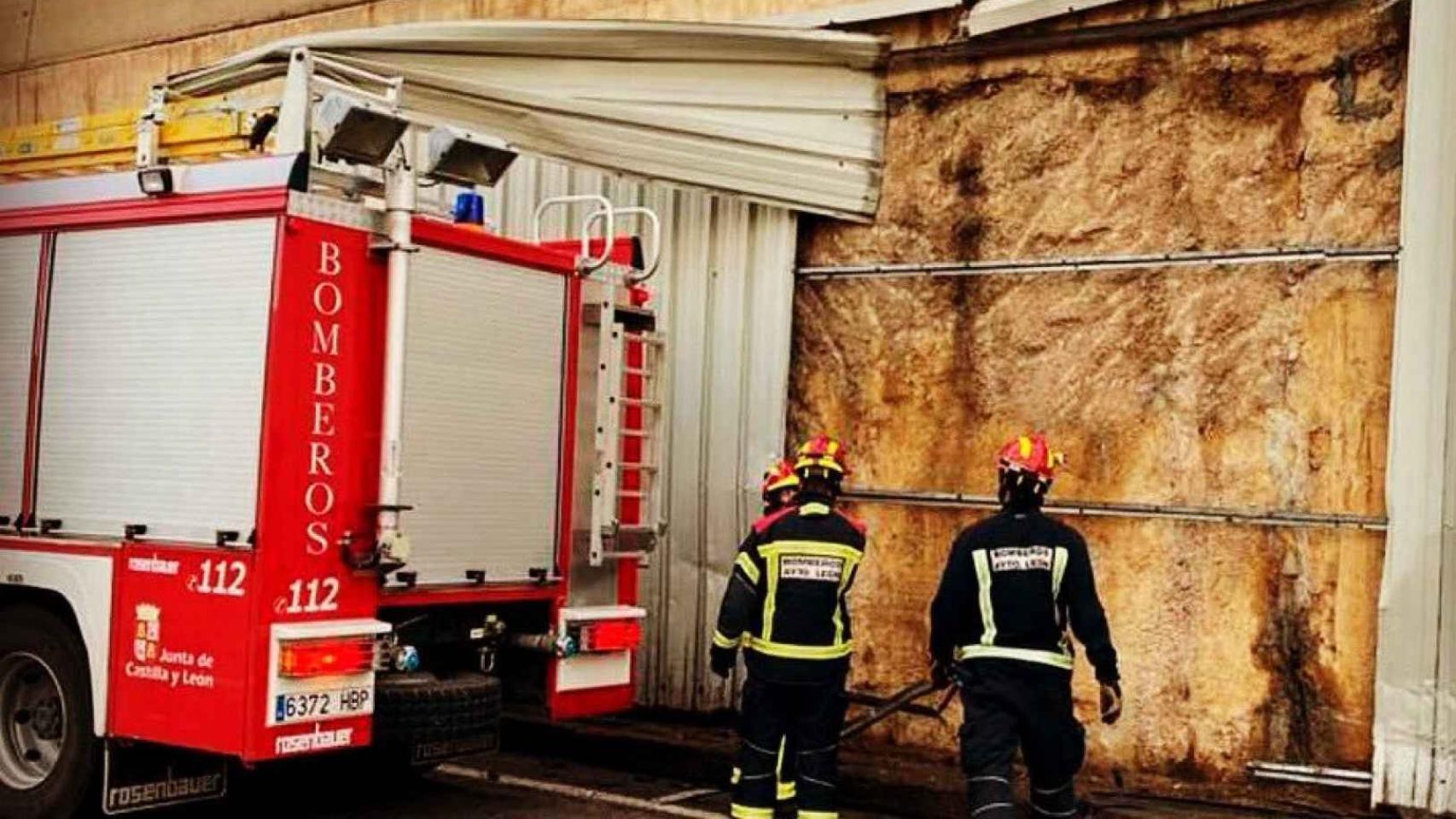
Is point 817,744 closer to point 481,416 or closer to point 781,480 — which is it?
point 781,480

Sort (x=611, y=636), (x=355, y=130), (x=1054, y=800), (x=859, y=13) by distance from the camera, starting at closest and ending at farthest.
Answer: (x=1054, y=800) < (x=355, y=130) < (x=611, y=636) < (x=859, y=13)

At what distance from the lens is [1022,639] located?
630cm

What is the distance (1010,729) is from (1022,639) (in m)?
0.34

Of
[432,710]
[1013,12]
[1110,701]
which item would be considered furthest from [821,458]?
[1013,12]

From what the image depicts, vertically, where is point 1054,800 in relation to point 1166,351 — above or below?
below

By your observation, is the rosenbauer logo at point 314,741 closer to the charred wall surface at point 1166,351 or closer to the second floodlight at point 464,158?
the second floodlight at point 464,158

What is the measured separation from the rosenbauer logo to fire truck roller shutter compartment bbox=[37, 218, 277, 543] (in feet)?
2.71

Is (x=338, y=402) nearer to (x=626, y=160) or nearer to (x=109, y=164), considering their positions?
(x=109, y=164)

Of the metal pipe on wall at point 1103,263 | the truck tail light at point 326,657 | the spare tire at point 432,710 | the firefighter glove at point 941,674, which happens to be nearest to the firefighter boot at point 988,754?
the firefighter glove at point 941,674

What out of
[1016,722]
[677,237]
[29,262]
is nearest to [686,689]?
[677,237]

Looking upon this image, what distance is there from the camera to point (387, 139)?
6.76 metres

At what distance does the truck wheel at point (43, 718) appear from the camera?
22.7 ft

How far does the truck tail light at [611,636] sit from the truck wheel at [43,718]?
2.21 meters

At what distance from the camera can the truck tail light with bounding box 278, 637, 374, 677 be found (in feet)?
20.8
